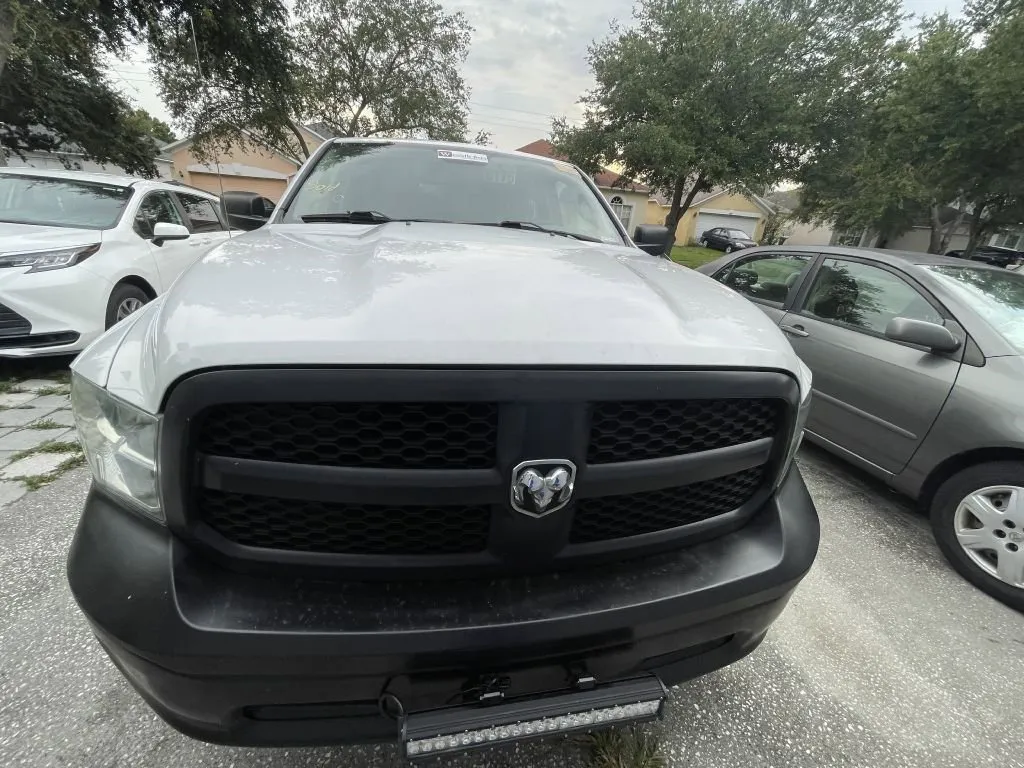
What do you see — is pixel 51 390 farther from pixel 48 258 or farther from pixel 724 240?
pixel 724 240

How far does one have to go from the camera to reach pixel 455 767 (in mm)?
1439

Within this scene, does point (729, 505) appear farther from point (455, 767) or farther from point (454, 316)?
point (455, 767)

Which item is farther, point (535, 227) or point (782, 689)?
point (535, 227)

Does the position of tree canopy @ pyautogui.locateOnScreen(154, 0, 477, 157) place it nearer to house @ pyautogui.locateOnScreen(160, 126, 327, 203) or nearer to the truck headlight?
house @ pyautogui.locateOnScreen(160, 126, 327, 203)

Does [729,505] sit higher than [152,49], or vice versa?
[152,49]

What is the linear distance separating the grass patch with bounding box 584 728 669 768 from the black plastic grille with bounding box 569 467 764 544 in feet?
2.66

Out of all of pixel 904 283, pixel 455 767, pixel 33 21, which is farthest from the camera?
pixel 33 21

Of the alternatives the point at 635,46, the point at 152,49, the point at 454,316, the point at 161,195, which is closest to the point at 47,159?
the point at 152,49

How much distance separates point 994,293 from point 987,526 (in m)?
1.47

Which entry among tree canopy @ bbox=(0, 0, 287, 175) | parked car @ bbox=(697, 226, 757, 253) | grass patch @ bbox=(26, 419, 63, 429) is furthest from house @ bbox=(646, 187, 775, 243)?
grass patch @ bbox=(26, 419, 63, 429)

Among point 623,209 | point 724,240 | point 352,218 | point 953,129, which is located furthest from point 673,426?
point 623,209

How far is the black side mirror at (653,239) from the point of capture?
2.74m

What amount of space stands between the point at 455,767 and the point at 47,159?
26354 mm

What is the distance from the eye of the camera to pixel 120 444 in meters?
1.01
